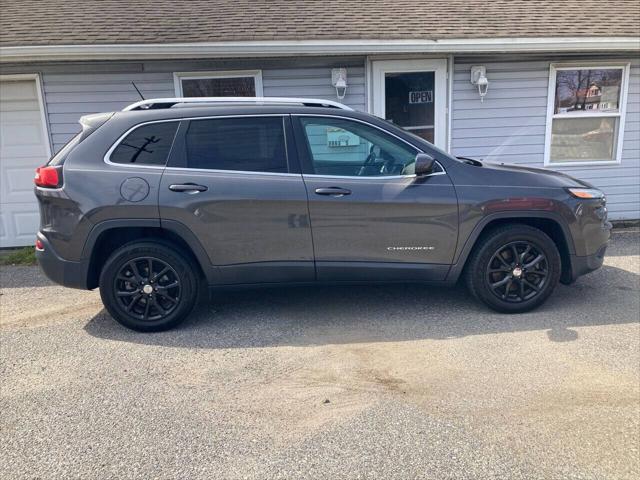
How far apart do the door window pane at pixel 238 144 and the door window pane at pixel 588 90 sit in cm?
527

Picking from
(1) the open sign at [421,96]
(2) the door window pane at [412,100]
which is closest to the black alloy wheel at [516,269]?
(2) the door window pane at [412,100]

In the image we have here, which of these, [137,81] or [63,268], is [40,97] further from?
[63,268]

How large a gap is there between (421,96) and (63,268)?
532cm

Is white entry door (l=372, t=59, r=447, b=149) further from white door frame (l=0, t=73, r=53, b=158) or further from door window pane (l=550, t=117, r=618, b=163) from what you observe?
white door frame (l=0, t=73, r=53, b=158)

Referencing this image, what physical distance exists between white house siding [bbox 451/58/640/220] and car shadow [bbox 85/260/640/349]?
2935 mm

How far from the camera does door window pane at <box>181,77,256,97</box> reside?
7.05m

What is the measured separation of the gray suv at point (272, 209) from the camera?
401cm

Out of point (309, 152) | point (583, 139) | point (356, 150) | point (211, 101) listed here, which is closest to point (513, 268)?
point (356, 150)

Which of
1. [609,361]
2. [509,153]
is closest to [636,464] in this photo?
[609,361]

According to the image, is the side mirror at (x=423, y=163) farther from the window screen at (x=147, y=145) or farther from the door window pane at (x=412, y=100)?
the door window pane at (x=412, y=100)

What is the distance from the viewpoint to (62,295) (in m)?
5.22

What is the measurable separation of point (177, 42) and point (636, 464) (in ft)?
20.6

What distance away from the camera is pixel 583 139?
7656 mm

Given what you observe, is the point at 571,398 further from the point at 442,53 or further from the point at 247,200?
the point at 442,53
